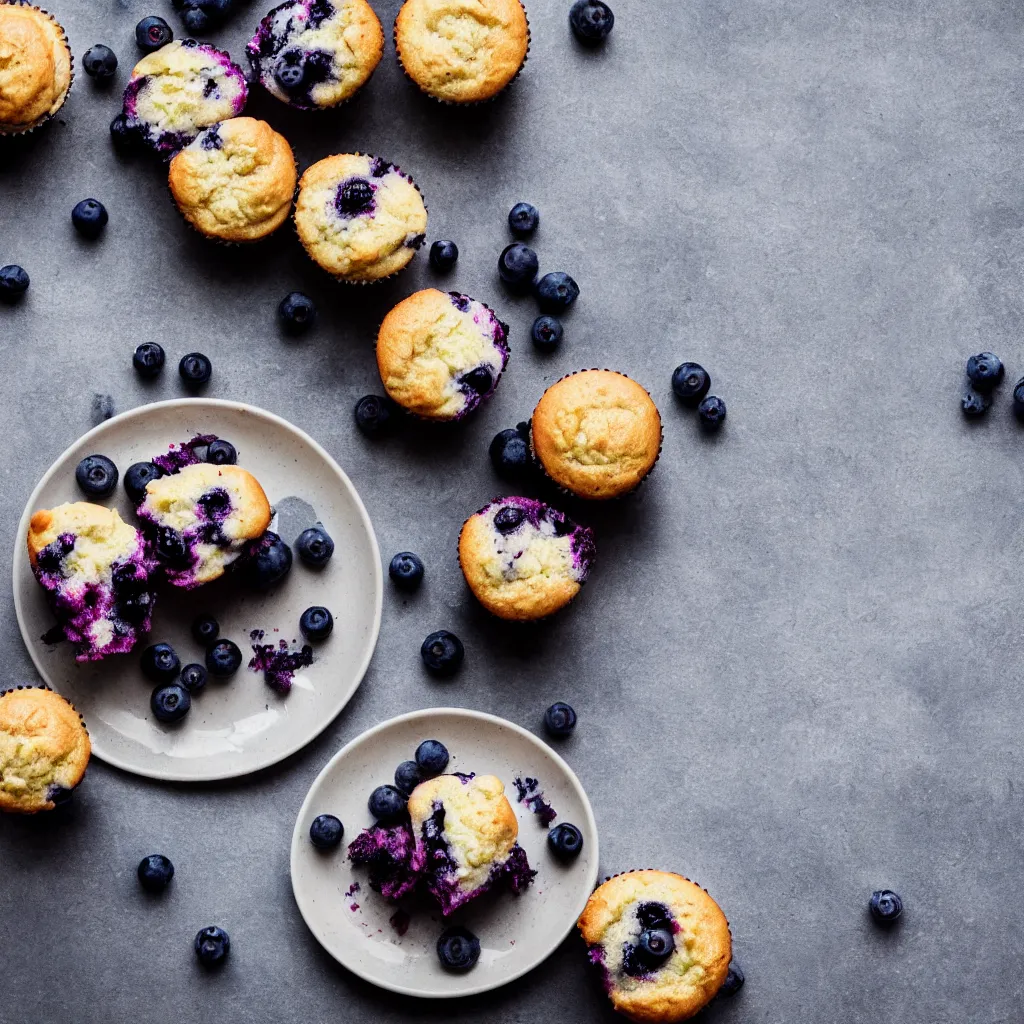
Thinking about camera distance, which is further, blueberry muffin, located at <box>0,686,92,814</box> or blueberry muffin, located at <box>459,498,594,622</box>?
blueberry muffin, located at <box>459,498,594,622</box>

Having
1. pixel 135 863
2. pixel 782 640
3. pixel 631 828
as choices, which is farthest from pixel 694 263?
pixel 135 863

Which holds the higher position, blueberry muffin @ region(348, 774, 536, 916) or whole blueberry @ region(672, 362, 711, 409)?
whole blueberry @ region(672, 362, 711, 409)

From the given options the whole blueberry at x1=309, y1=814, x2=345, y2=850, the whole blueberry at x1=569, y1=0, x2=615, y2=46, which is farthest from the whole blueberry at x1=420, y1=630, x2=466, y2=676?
the whole blueberry at x1=569, y1=0, x2=615, y2=46

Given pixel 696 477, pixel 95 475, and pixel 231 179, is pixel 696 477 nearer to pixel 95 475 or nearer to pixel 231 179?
pixel 231 179

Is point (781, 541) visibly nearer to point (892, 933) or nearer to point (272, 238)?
point (892, 933)

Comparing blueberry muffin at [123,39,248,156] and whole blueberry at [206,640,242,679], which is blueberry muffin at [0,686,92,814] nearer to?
whole blueberry at [206,640,242,679]
